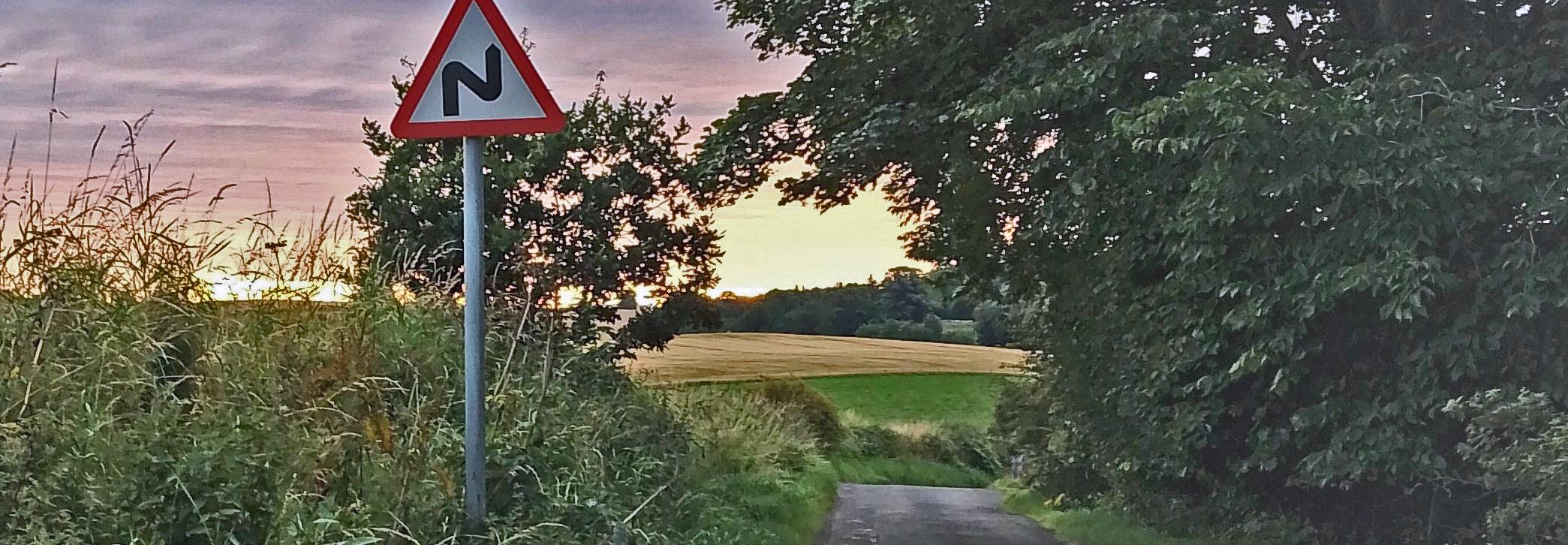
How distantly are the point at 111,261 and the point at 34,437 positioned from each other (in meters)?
1.60

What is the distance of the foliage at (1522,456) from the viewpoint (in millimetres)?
7477

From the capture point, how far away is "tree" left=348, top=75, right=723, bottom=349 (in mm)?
14828

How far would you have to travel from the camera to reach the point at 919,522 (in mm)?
19297

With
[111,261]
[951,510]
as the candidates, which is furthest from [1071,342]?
[951,510]

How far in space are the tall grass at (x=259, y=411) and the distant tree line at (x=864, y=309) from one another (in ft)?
27.4

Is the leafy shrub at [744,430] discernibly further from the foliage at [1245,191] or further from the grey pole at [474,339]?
the grey pole at [474,339]

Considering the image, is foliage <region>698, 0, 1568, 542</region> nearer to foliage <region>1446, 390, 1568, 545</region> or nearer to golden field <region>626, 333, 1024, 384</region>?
foliage <region>1446, 390, 1568, 545</region>

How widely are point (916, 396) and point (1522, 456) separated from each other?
2209 centimetres

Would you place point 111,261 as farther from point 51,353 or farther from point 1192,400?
point 1192,400

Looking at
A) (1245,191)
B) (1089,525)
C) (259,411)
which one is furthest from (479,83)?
(1089,525)

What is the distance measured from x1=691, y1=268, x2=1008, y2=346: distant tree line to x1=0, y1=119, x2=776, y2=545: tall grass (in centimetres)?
835

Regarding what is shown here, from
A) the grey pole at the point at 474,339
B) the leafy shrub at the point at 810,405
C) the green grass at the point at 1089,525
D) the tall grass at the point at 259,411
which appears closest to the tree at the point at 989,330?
the leafy shrub at the point at 810,405

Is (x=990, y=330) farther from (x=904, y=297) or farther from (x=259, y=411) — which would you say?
(x=259, y=411)

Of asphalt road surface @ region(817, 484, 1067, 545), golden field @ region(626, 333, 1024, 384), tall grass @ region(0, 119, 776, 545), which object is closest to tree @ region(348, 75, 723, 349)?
golden field @ region(626, 333, 1024, 384)
